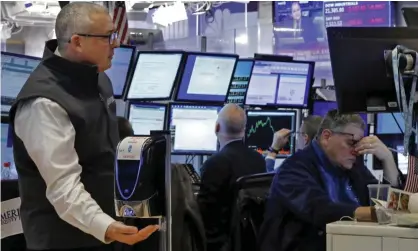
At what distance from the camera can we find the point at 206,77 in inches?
230

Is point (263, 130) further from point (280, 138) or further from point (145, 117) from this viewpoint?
point (145, 117)

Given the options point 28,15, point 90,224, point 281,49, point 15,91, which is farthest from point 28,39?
point 90,224

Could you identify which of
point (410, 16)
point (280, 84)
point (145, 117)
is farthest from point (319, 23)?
point (410, 16)

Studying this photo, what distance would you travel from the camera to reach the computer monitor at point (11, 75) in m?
4.44

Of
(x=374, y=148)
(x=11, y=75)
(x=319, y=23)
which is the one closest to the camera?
(x=374, y=148)

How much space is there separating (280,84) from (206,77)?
2.50 feet

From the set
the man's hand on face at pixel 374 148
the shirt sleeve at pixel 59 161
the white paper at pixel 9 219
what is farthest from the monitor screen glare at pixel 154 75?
the shirt sleeve at pixel 59 161

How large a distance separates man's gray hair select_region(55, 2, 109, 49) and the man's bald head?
84.5 inches

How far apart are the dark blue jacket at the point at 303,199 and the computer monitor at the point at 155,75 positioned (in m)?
2.37

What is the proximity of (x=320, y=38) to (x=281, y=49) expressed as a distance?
58 centimetres

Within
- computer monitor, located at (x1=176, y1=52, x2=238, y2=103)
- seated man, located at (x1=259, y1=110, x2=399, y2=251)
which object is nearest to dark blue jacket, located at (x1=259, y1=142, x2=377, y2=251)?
seated man, located at (x1=259, y1=110, x2=399, y2=251)

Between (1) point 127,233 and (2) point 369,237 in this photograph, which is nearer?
(1) point 127,233

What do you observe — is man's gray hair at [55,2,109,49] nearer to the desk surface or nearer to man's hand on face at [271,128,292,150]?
the desk surface

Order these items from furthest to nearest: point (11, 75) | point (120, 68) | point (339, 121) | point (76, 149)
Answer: point (120, 68)
point (11, 75)
point (339, 121)
point (76, 149)
